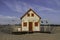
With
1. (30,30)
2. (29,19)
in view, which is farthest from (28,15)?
(30,30)

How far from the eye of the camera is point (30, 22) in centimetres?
4266

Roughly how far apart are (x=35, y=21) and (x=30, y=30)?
259 centimetres

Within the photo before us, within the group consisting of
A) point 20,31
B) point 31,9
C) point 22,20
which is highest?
point 31,9

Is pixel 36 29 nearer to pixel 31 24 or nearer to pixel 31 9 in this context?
pixel 31 24

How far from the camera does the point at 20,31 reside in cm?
4191

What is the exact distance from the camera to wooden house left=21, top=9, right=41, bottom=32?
42553mm

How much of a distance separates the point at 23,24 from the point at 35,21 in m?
3.05

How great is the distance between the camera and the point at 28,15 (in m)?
43.5

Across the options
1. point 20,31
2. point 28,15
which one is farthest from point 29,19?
point 20,31

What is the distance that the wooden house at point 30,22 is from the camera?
140 feet

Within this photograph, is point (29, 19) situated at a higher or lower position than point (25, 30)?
higher

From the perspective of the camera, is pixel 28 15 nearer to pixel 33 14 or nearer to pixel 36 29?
pixel 33 14

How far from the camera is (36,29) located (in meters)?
42.7

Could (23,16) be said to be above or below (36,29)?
above
